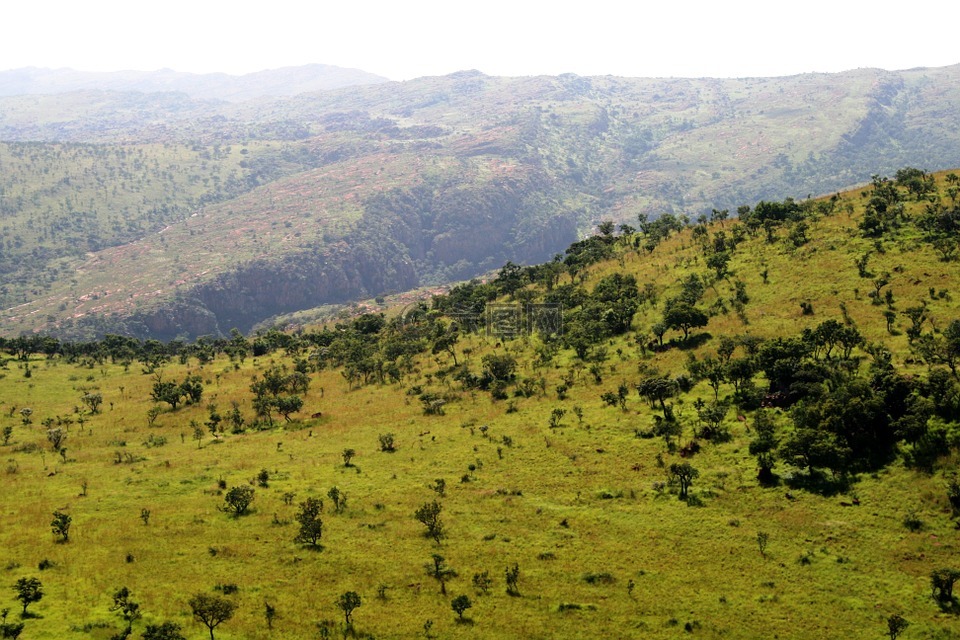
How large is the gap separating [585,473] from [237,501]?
2466 cm

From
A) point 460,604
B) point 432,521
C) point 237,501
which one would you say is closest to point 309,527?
point 432,521

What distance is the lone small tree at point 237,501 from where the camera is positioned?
42.9m

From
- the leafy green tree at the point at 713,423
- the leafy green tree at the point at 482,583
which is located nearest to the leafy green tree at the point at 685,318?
the leafy green tree at the point at 713,423

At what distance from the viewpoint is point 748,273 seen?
82375 millimetres

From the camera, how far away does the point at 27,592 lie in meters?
30.5

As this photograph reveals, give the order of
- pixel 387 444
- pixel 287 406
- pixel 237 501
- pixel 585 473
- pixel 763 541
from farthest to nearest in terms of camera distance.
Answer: pixel 287 406
pixel 387 444
pixel 585 473
pixel 237 501
pixel 763 541

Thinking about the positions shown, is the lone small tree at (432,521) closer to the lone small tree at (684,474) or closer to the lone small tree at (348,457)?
the lone small tree at (348,457)

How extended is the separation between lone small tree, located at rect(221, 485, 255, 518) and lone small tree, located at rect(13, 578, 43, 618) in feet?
41.3

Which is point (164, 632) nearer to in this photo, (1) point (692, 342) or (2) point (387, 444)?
(2) point (387, 444)

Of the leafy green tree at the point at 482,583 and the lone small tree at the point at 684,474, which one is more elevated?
the lone small tree at the point at 684,474

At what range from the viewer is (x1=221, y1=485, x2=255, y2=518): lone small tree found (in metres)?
42.9

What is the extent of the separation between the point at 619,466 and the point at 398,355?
52877 mm

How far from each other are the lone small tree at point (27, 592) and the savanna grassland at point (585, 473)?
83 centimetres

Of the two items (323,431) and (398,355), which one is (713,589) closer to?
(323,431)
